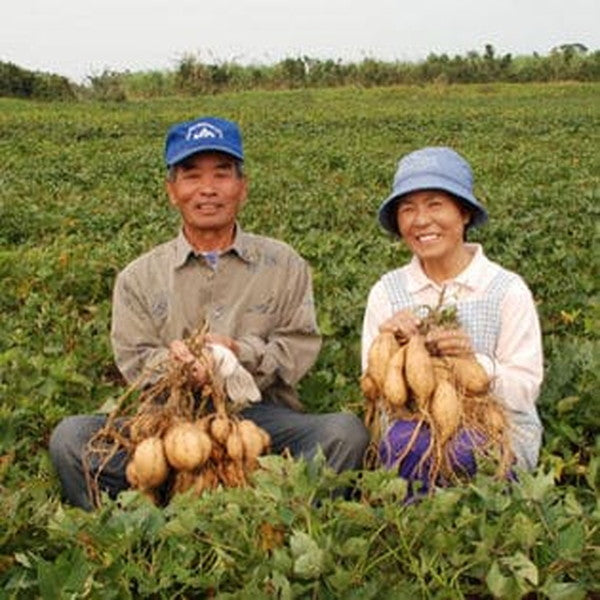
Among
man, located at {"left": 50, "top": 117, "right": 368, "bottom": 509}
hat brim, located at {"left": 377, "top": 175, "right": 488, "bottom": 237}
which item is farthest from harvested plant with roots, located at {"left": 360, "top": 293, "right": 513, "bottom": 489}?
man, located at {"left": 50, "top": 117, "right": 368, "bottom": 509}

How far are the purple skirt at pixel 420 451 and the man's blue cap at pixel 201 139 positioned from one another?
3.83ft

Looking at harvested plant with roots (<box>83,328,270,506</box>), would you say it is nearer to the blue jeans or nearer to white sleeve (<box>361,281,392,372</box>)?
the blue jeans

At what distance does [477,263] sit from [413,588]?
1.51 m

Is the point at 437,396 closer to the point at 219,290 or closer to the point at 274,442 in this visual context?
the point at 274,442

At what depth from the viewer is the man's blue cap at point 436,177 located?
361 cm

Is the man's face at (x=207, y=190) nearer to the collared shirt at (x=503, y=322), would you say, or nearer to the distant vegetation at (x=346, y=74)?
the collared shirt at (x=503, y=322)

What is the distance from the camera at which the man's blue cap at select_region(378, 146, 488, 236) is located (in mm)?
3611

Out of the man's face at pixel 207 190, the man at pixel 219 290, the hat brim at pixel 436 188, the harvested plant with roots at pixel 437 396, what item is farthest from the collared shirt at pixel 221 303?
the harvested plant with roots at pixel 437 396

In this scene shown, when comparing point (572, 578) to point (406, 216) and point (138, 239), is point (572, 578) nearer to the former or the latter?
point (406, 216)

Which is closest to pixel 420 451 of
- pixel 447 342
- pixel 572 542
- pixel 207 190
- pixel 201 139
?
pixel 447 342

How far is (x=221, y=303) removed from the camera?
4062mm

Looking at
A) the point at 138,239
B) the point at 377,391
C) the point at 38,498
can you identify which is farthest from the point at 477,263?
the point at 138,239

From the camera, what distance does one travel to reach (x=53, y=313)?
6094 millimetres

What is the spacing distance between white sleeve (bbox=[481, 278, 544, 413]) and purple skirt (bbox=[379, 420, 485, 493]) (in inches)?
10.8
